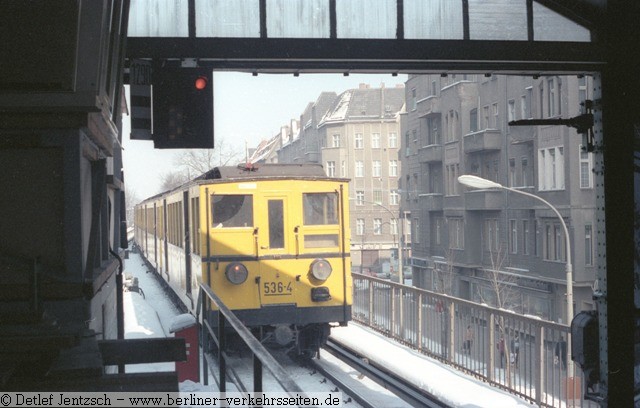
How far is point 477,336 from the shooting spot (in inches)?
470

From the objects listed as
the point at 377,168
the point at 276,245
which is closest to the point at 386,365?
the point at 276,245

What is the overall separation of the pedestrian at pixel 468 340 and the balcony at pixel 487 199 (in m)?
26.8

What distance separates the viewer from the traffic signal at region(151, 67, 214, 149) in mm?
7734

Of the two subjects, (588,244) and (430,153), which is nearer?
(588,244)

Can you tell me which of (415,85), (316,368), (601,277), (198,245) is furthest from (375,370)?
(415,85)

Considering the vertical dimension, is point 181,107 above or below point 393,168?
below

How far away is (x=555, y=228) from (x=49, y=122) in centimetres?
3193

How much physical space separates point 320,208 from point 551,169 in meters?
22.9

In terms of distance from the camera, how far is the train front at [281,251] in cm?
1341

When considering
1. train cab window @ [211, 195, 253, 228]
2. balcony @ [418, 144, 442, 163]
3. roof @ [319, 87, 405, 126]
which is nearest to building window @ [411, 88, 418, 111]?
balcony @ [418, 144, 442, 163]

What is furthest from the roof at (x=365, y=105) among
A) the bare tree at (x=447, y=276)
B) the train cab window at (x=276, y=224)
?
the train cab window at (x=276, y=224)

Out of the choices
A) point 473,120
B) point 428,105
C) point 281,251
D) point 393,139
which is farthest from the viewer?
point 393,139

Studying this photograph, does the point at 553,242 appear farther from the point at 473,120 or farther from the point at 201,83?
the point at 201,83

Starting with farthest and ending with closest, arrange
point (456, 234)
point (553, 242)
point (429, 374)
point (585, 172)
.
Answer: point (456, 234), point (553, 242), point (585, 172), point (429, 374)
